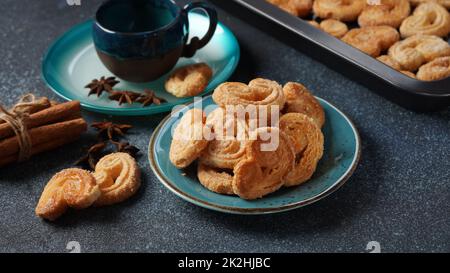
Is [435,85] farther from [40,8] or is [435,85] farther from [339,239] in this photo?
[40,8]

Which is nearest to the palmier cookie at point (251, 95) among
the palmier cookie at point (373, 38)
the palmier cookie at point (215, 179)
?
the palmier cookie at point (215, 179)

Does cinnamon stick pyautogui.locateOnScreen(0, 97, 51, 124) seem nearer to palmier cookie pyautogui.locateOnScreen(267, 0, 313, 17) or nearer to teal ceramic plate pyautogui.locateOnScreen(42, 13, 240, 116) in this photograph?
teal ceramic plate pyautogui.locateOnScreen(42, 13, 240, 116)

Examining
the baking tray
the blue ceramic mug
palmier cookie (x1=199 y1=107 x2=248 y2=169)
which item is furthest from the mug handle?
palmier cookie (x1=199 y1=107 x2=248 y2=169)

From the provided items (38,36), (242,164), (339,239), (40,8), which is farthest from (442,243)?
(40,8)

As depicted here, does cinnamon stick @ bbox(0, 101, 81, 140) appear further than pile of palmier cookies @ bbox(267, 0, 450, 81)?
No

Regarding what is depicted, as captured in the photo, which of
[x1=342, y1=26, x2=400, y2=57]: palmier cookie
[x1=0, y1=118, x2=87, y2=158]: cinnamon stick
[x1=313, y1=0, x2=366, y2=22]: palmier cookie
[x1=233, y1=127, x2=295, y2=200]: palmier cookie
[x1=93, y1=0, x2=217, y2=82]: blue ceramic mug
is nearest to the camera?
[x1=233, y1=127, x2=295, y2=200]: palmier cookie

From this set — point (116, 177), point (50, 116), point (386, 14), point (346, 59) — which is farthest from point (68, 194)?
point (386, 14)
